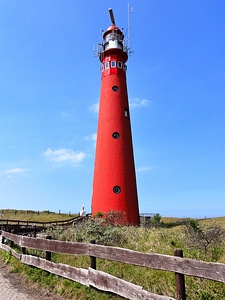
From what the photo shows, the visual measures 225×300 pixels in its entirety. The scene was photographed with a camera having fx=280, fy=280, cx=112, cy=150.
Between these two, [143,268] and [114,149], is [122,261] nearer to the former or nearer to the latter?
[143,268]

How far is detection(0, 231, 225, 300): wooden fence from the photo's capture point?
4.50 meters

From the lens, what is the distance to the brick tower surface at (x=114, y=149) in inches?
768

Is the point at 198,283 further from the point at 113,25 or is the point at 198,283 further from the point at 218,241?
the point at 113,25

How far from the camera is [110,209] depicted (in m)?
19.3

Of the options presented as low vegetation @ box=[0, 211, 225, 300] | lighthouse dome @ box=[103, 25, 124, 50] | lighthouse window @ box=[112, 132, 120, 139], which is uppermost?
lighthouse dome @ box=[103, 25, 124, 50]

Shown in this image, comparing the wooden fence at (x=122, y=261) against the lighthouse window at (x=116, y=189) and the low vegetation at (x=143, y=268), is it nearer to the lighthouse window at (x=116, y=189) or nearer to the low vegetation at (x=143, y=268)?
the low vegetation at (x=143, y=268)

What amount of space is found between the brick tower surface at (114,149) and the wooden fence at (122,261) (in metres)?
10.6

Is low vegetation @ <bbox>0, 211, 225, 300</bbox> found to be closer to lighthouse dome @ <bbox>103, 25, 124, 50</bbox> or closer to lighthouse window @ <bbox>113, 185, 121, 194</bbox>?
lighthouse window @ <bbox>113, 185, 121, 194</bbox>

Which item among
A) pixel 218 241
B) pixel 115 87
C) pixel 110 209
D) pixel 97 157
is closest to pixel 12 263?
pixel 218 241

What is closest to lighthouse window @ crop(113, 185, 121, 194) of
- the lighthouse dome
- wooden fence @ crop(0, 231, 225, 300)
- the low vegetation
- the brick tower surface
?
the brick tower surface

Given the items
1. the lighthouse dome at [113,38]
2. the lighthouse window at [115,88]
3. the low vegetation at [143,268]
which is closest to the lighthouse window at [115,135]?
the lighthouse window at [115,88]

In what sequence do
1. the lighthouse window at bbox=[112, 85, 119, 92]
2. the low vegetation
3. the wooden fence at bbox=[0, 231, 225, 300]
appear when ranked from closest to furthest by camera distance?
the wooden fence at bbox=[0, 231, 225, 300]
the low vegetation
the lighthouse window at bbox=[112, 85, 119, 92]

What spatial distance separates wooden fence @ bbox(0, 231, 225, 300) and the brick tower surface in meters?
10.6

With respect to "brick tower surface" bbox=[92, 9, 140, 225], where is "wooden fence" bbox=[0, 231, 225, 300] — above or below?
below
